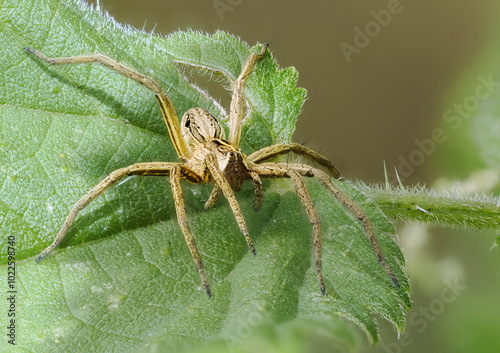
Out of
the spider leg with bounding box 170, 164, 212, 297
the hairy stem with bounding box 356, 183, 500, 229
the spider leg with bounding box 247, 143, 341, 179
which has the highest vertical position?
the spider leg with bounding box 247, 143, 341, 179

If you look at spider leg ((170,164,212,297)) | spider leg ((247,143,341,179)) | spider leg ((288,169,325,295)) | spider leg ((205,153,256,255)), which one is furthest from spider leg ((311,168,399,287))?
spider leg ((170,164,212,297))

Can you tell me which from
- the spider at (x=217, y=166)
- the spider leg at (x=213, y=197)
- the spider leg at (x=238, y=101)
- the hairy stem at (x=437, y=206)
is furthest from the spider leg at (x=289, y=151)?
the hairy stem at (x=437, y=206)

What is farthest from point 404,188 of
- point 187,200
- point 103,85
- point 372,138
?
point 372,138

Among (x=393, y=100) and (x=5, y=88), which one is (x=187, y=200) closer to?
(x=5, y=88)

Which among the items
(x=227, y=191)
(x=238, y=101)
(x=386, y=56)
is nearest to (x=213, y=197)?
(x=227, y=191)

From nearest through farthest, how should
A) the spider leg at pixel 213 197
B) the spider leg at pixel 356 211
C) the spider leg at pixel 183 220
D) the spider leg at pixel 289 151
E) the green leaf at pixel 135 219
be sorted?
1. the green leaf at pixel 135 219
2. the spider leg at pixel 183 220
3. the spider leg at pixel 356 211
4. the spider leg at pixel 213 197
5. the spider leg at pixel 289 151

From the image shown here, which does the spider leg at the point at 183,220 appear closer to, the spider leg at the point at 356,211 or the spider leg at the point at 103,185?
the spider leg at the point at 103,185

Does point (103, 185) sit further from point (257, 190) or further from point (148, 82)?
point (257, 190)

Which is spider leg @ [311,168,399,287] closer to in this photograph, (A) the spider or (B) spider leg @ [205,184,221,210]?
(A) the spider
